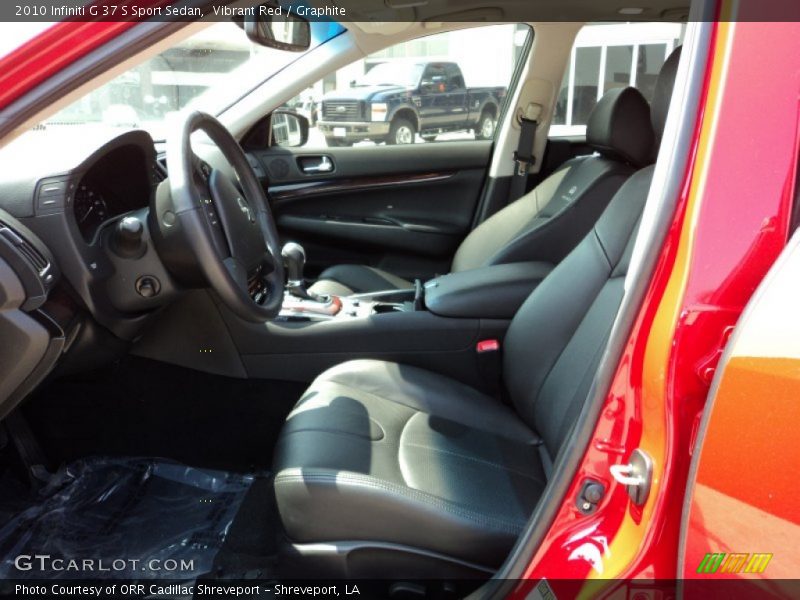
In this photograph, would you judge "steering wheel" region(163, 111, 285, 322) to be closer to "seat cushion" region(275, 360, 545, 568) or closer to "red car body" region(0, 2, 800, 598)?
"seat cushion" region(275, 360, 545, 568)

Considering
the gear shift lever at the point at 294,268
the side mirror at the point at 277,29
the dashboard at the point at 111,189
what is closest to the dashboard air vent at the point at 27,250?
the dashboard at the point at 111,189

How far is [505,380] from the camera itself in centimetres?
199

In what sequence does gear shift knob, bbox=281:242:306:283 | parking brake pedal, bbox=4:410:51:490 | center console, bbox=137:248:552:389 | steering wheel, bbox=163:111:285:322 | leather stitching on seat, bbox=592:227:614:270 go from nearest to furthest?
steering wheel, bbox=163:111:285:322
leather stitching on seat, bbox=592:227:614:270
parking brake pedal, bbox=4:410:51:490
center console, bbox=137:248:552:389
gear shift knob, bbox=281:242:306:283

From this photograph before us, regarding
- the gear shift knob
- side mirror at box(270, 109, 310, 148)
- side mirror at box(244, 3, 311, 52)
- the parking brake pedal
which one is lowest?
the parking brake pedal

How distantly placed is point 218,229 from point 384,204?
76.4 inches

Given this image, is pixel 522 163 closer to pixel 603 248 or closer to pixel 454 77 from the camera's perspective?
pixel 454 77

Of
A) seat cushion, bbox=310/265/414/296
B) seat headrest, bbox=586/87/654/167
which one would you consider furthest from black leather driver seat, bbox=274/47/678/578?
seat cushion, bbox=310/265/414/296

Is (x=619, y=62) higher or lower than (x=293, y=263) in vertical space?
higher

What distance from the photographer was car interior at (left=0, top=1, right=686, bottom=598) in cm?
135

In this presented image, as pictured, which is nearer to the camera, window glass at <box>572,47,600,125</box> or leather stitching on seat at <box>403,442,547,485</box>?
leather stitching on seat at <box>403,442,547,485</box>

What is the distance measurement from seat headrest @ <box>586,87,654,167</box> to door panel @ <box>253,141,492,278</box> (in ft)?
4.12

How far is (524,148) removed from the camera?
3.38 meters

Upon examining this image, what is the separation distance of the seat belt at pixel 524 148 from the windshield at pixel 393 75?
1.73 ft

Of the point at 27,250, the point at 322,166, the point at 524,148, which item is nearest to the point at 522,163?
the point at 524,148
